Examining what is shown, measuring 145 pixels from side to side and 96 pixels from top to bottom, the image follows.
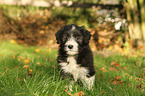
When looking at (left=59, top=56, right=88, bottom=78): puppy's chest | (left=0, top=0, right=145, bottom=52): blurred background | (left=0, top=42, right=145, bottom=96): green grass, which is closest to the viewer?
(left=0, top=42, right=145, bottom=96): green grass

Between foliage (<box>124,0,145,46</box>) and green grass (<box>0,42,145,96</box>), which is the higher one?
foliage (<box>124,0,145,46</box>)

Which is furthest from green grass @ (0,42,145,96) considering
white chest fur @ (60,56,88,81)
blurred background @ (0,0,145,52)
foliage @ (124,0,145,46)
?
blurred background @ (0,0,145,52)

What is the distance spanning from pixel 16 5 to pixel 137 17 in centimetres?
563

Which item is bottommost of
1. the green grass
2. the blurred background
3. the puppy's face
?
the green grass

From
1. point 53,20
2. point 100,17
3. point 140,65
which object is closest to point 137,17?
point 100,17

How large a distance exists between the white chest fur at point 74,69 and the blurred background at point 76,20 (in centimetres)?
376

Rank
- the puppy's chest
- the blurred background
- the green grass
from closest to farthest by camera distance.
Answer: the green grass, the puppy's chest, the blurred background

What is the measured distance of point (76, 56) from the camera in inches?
115

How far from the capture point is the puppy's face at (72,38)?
2721mm

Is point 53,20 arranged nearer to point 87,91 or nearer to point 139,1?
point 139,1

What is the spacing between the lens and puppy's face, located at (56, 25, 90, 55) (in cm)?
272

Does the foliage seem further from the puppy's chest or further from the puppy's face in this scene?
the puppy's chest

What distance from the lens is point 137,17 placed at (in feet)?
20.8

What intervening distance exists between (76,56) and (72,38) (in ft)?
1.25
